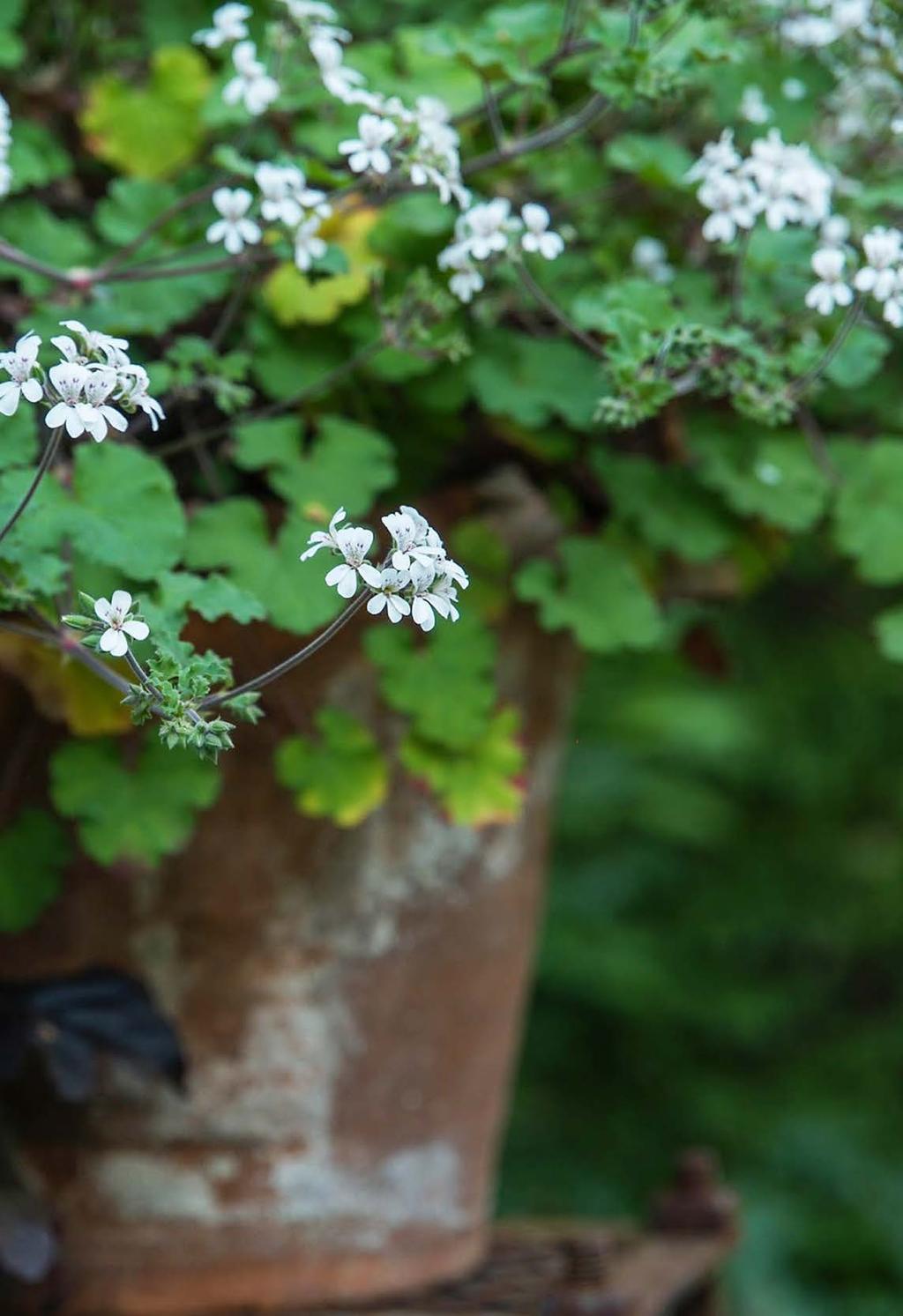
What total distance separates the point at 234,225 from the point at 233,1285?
2.72ft

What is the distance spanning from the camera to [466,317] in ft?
4.24

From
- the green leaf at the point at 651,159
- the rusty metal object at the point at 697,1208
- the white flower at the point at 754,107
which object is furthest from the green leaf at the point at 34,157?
the rusty metal object at the point at 697,1208

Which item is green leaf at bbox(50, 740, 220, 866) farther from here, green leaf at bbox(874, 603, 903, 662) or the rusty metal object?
the rusty metal object

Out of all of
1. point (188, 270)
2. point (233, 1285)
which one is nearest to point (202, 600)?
point (188, 270)

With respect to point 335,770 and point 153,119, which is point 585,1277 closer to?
point 335,770

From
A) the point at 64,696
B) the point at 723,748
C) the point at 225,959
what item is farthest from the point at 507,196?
the point at 723,748

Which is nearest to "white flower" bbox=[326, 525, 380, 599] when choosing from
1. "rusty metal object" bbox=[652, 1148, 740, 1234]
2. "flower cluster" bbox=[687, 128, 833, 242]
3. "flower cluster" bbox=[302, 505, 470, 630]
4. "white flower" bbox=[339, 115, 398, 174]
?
"flower cluster" bbox=[302, 505, 470, 630]

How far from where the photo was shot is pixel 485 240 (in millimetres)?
1066

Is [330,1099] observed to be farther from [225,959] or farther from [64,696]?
[64,696]

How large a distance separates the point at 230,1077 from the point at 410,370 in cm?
59

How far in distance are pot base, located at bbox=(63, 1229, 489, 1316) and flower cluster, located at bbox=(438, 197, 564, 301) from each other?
0.79 m

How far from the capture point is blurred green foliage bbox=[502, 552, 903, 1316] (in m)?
3.01

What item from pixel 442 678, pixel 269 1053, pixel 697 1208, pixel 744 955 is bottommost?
pixel 744 955

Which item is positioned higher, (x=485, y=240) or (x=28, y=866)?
(x=485, y=240)
